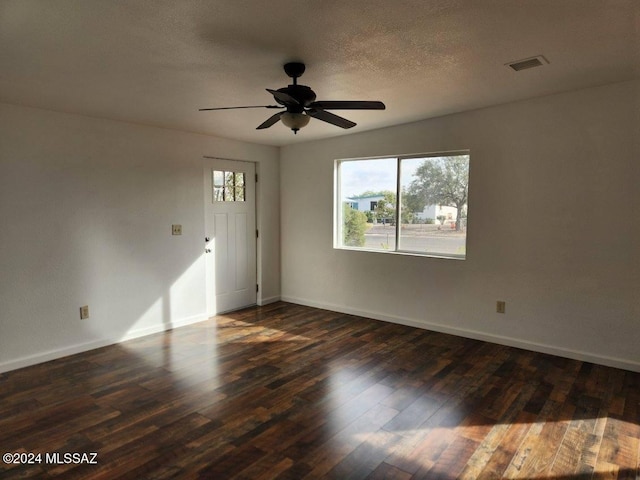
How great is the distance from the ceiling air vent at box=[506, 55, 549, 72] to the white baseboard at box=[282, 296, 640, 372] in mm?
2486

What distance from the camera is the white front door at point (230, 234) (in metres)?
5.11

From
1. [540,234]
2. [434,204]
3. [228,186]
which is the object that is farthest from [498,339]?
[228,186]

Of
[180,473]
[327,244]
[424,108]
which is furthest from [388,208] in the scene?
[180,473]

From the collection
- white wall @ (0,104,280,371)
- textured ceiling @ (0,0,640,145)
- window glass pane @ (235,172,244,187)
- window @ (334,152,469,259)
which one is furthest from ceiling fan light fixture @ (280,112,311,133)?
window glass pane @ (235,172,244,187)

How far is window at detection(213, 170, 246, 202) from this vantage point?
5.15 meters

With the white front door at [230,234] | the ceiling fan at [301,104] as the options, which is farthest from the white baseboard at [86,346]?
the ceiling fan at [301,104]

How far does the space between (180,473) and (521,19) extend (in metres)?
2.99

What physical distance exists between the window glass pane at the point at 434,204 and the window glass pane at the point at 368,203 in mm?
178

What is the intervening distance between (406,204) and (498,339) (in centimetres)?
176

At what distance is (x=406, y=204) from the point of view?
470cm

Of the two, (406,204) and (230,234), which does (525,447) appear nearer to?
(406,204)

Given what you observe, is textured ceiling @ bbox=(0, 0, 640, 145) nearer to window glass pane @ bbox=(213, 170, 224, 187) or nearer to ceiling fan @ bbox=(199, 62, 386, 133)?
ceiling fan @ bbox=(199, 62, 386, 133)

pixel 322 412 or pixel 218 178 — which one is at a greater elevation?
pixel 218 178

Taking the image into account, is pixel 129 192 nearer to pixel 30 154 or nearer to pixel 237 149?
pixel 30 154
